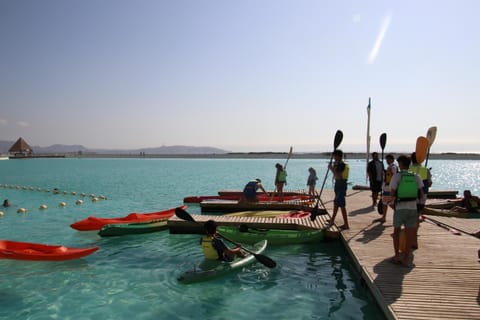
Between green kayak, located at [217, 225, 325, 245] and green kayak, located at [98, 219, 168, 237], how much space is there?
3145mm

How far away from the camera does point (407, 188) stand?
21.4ft

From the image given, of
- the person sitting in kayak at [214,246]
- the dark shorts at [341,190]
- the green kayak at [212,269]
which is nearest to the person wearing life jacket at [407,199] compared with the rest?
the dark shorts at [341,190]

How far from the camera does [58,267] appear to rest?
9109 millimetres

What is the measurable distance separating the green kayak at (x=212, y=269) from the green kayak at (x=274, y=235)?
212cm

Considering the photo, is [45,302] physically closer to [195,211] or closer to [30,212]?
[195,211]

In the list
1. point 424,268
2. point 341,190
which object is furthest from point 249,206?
point 424,268

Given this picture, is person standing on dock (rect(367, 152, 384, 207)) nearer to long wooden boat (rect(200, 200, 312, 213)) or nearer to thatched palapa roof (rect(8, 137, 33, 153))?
long wooden boat (rect(200, 200, 312, 213))

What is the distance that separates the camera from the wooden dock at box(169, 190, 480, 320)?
518cm

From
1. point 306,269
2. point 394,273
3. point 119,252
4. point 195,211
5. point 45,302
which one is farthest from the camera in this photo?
point 195,211

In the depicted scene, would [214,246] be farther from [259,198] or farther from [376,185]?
[259,198]

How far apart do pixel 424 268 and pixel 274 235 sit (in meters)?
4.85

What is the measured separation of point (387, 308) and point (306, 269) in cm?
369

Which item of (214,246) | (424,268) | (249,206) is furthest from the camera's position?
(249,206)

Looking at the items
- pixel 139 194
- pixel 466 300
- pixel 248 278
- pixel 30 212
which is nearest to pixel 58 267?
pixel 248 278
